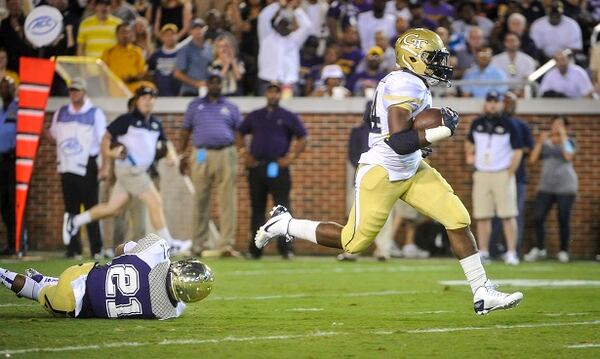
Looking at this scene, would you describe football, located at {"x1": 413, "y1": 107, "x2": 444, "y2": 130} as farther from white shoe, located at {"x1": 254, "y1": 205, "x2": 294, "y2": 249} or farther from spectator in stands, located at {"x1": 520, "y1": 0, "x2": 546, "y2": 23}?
spectator in stands, located at {"x1": 520, "y1": 0, "x2": 546, "y2": 23}

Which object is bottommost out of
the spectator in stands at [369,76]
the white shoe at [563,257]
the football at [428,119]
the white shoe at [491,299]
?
the white shoe at [563,257]

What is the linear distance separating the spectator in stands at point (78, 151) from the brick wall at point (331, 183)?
8.48 feet

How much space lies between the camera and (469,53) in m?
18.4

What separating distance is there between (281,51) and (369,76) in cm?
127

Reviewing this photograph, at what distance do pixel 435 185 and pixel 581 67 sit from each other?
33.2ft

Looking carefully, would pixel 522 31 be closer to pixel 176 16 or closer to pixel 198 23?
pixel 198 23

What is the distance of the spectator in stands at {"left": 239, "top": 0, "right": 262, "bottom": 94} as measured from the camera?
725 inches

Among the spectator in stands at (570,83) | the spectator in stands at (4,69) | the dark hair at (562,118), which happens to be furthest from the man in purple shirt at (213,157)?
the spectator in stands at (570,83)

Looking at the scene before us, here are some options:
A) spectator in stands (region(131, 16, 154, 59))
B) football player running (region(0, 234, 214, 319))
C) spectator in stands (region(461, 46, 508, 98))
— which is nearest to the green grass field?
football player running (region(0, 234, 214, 319))

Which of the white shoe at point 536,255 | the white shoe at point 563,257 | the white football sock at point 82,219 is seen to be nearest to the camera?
the white football sock at point 82,219

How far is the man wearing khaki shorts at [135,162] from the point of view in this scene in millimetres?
14633

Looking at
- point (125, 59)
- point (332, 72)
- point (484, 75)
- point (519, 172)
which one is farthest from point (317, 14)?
point (519, 172)

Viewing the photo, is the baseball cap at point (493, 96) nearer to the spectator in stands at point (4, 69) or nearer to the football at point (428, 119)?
the spectator in stands at point (4, 69)

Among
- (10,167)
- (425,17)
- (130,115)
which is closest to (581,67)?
(425,17)
